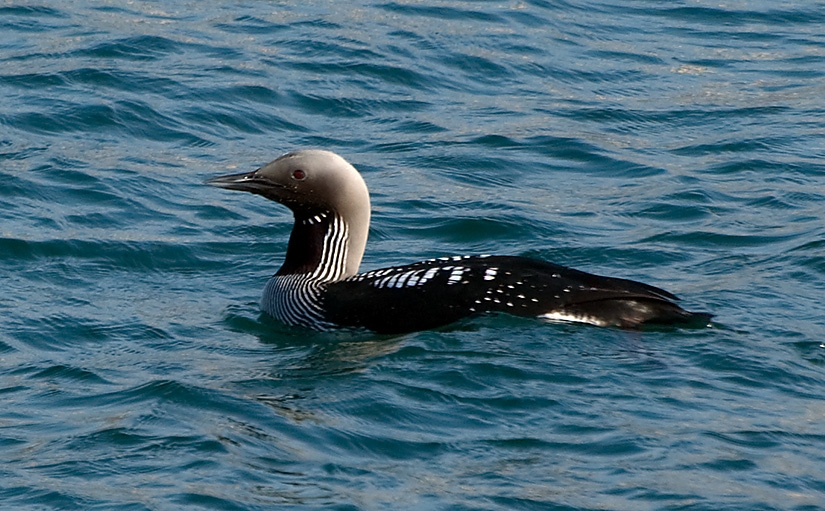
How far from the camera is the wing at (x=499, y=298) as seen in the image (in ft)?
22.4

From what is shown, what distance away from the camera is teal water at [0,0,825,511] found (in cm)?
552

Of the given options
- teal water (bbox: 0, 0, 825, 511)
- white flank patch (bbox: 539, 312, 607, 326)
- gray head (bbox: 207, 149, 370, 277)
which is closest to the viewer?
teal water (bbox: 0, 0, 825, 511)

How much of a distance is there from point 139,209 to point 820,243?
3959 mm

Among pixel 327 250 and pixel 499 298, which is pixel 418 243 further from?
pixel 499 298

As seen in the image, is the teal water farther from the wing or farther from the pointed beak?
the pointed beak

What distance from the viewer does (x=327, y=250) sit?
7.40m

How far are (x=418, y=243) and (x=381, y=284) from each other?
178cm

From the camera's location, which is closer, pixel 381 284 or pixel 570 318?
pixel 570 318

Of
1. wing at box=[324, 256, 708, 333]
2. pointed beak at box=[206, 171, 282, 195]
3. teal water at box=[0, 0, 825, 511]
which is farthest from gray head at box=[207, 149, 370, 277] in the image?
teal water at box=[0, 0, 825, 511]

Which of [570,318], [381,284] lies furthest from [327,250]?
[570,318]

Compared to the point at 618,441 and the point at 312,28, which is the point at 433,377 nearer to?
the point at 618,441

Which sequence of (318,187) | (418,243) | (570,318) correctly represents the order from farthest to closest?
(418,243) → (318,187) → (570,318)

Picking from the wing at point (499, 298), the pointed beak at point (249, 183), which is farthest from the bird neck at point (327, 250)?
the wing at point (499, 298)

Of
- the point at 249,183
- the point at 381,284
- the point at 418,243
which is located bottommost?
the point at 418,243
